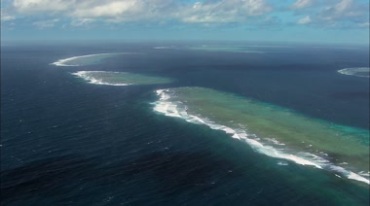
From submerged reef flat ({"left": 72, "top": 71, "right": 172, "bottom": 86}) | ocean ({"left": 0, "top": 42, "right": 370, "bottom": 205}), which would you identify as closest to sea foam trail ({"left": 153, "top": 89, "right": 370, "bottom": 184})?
ocean ({"left": 0, "top": 42, "right": 370, "bottom": 205})

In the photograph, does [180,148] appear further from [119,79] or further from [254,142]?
[119,79]

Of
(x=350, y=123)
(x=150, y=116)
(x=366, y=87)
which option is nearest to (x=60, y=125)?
(x=150, y=116)

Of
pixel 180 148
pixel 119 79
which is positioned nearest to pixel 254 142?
pixel 180 148

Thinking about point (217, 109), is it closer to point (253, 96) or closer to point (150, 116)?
point (150, 116)

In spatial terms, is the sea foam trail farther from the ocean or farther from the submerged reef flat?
the submerged reef flat

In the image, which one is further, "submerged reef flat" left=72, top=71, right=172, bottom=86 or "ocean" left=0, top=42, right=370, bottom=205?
"submerged reef flat" left=72, top=71, right=172, bottom=86
